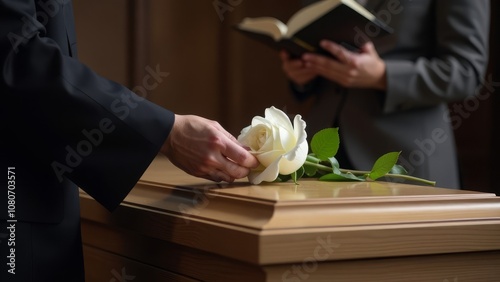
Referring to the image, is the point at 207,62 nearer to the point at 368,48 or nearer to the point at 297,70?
the point at 297,70

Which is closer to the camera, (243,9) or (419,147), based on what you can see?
(419,147)

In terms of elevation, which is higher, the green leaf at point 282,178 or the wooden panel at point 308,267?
the green leaf at point 282,178

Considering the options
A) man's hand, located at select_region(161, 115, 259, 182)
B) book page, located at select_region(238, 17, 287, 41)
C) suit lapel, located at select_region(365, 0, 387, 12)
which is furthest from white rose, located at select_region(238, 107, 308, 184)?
suit lapel, located at select_region(365, 0, 387, 12)

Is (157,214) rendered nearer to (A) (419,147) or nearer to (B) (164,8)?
(A) (419,147)

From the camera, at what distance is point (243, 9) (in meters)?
4.84

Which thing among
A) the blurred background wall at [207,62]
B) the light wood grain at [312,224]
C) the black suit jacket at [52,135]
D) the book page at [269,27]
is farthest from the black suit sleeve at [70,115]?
the blurred background wall at [207,62]

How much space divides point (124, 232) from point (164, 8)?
301cm

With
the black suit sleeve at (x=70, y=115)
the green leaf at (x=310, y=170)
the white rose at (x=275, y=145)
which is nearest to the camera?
the black suit sleeve at (x=70, y=115)

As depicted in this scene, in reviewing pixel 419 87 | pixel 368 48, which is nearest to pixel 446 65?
pixel 419 87

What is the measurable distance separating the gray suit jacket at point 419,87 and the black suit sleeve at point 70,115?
1.42 m

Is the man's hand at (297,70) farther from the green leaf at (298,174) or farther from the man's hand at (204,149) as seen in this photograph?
the man's hand at (204,149)

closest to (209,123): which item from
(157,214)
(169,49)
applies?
(157,214)

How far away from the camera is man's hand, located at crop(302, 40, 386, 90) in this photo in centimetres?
270

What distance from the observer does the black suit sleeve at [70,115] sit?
1431 mm
